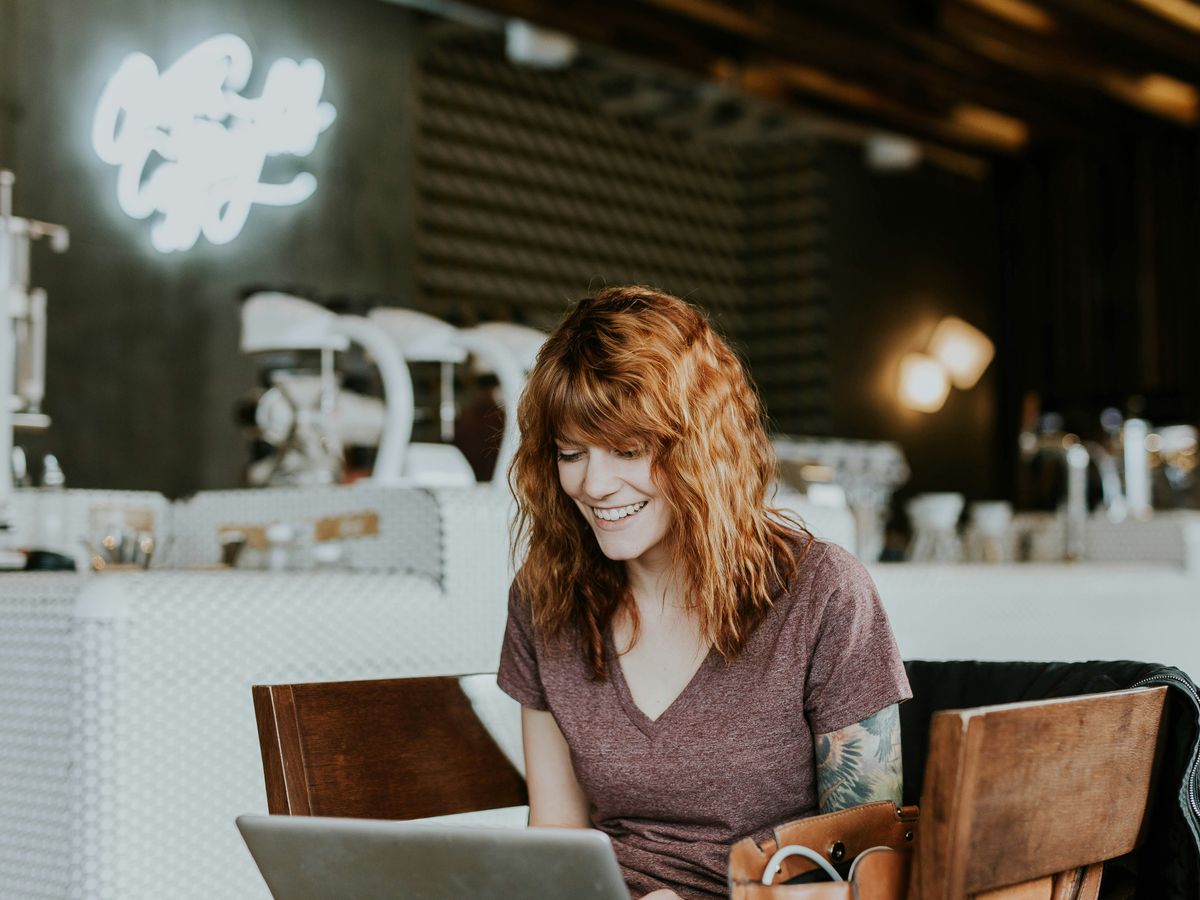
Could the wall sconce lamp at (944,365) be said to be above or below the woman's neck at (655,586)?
above

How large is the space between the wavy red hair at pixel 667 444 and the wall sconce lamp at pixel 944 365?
289 inches

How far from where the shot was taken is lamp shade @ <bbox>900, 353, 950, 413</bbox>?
8602 mm

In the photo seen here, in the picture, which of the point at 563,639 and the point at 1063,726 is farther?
the point at 563,639

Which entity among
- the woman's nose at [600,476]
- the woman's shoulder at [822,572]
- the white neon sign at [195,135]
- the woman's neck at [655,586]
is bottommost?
the woman's neck at [655,586]

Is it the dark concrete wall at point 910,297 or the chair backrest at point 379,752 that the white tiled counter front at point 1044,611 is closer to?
the chair backrest at point 379,752

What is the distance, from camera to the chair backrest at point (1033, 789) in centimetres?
91

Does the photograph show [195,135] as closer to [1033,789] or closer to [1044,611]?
[1044,611]

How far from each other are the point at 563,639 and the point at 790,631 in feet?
0.86

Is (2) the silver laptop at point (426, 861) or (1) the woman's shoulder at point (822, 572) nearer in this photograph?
(2) the silver laptop at point (426, 861)

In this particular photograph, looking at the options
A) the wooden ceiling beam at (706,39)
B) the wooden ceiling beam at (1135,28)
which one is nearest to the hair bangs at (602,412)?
the wooden ceiling beam at (706,39)

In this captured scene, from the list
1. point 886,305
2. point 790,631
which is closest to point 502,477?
point 790,631

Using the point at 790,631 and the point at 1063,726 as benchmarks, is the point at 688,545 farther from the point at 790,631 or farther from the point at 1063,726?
the point at 1063,726

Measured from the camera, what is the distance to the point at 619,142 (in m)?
7.24

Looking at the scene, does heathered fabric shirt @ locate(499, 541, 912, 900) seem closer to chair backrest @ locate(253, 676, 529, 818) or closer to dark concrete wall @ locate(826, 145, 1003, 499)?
chair backrest @ locate(253, 676, 529, 818)
